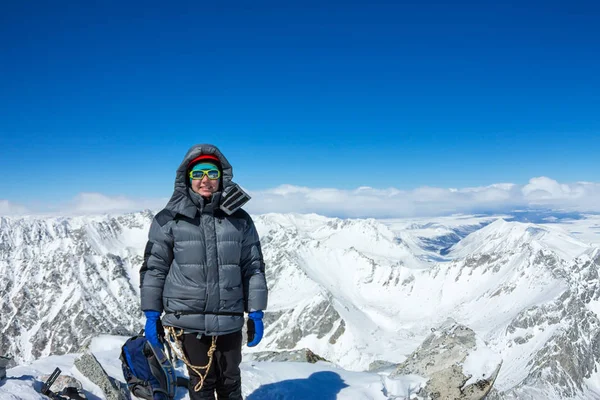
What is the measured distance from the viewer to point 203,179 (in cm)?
878

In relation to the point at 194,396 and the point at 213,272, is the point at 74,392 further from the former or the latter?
the point at 213,272

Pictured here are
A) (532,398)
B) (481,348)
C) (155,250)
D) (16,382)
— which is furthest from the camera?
(532,398)

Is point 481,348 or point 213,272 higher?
point 213,272

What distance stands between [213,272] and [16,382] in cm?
633

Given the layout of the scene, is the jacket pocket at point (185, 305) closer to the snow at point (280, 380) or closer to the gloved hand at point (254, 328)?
the gloved hand at point (254, 328)

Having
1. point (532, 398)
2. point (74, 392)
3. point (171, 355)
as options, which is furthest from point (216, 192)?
point (532, 398)

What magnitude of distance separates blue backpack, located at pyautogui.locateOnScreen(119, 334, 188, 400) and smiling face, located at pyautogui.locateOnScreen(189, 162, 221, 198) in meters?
3.74

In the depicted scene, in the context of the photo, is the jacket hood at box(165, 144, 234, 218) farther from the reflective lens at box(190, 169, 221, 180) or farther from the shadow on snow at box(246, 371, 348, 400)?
the shadow on snow at box(246, 371, 348, 400)

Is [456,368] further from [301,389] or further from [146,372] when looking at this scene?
[146,372]

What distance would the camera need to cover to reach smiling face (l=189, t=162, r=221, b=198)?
8.77m

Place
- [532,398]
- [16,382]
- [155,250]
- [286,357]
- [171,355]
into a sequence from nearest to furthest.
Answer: [155,250]
[171,355]
[16,382]
[286,357]
[532,398]

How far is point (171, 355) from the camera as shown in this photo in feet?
30.2

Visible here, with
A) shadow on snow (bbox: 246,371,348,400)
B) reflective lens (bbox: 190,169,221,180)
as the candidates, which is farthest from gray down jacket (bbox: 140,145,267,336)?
shadow on snow (bbox: 246,371,348,400)

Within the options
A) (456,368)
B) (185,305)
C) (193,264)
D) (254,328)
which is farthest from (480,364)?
(193,264)
